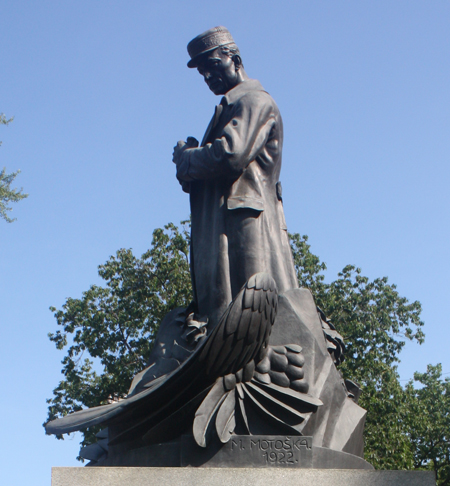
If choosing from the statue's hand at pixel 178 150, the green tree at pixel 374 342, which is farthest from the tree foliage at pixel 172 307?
the statue's hand at pixel 178 150

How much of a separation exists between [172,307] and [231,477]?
49.1 ft

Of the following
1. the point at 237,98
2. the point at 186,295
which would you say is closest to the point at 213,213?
the point at 237,98

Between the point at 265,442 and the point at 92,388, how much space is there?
1575cm

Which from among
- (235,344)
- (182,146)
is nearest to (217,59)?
(182,146)

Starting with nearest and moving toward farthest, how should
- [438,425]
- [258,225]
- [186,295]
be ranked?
1. [258,225]
2. [186,295]
3. [438,425]

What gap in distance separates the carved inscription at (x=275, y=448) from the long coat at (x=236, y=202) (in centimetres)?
128

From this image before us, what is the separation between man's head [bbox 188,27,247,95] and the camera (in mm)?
6641

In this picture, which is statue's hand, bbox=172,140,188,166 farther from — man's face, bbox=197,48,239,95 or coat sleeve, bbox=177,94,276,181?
man's face, bbox=197,48,239,95

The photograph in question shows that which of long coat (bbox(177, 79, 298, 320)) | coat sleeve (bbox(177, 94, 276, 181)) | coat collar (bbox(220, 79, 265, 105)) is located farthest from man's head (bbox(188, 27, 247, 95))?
coat sleeve (bbox(177, 94, 276, 181))

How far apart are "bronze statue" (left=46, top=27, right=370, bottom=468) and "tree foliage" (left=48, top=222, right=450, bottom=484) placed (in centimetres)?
1305

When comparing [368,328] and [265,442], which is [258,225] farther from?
[368,328]

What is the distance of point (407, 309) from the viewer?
21734 mm

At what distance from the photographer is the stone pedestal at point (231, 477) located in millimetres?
4480

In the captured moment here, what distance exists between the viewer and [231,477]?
4.55 m
